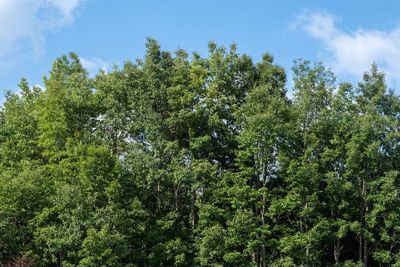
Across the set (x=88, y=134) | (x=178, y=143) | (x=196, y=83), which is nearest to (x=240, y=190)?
(x=178, y=143)

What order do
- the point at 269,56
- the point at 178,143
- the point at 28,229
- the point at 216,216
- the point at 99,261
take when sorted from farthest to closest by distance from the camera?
the point at 269,56 < the point at 178,143 < the point at 216,216 < the point at 28,229 < the point at 99,261

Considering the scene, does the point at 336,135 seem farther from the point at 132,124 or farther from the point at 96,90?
the point at 96,90

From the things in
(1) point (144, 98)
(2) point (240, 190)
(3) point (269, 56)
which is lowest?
(2) point (240, 190)

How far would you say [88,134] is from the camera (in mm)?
37625

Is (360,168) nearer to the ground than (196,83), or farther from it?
nearer to the ground

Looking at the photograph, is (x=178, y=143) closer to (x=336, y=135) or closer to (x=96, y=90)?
(x=96, y=90)

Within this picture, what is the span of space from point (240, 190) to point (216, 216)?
7.00ft

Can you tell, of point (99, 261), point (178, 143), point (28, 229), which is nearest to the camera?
point (99, 261)

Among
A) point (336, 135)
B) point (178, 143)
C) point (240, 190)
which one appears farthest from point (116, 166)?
point (336, 135)

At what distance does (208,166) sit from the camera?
36.3 m

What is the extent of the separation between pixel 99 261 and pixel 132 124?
983 centimetres

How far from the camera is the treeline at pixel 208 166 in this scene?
112 ft

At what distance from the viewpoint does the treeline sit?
34.1 meters

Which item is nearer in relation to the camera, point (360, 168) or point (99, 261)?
point (99, 261)
